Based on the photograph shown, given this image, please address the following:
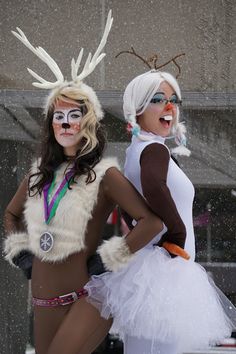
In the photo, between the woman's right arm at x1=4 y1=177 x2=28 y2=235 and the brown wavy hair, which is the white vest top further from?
the woman's right arm at x1=4 y1=177 x2=28 y2=235

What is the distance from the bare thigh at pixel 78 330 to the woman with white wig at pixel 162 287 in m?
0.04

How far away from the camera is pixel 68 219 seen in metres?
2.73

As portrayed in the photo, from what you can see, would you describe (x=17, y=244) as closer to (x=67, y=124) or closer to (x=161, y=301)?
(x=67, y=124)

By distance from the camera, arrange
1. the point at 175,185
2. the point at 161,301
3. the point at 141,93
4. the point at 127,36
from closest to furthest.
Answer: the point at 161,301
the point at 175,185
the point at 141,93
the point at 127,36

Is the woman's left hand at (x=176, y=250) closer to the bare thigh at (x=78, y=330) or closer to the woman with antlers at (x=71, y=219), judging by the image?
the woman with antlers at (x=71, y=219)

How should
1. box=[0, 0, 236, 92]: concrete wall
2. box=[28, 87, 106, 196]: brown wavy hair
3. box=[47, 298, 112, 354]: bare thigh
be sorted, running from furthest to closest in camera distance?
1. box=[0, 0, 236, 92]: concrete wall
2. box=[28, 87, 106, 196]: brown wavy hair
3. box=[47, 298, 112, 354]: bare thigh

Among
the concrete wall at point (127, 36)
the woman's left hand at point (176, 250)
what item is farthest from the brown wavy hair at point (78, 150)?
the concrete wall at point (127, 36)

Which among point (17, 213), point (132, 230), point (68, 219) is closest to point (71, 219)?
point (68, 219)

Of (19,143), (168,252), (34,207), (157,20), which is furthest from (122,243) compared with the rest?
(157,20)

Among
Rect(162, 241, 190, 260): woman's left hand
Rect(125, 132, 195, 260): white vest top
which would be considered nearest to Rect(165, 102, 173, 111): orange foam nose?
Rect(125, 132, 195, 260): white vest top

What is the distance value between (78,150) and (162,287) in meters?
0.61

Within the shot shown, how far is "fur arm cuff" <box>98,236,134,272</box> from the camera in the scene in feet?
8.78

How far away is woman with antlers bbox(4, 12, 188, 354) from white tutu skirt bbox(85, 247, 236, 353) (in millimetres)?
65

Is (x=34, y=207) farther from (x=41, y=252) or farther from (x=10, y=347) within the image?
(x=10, y=347)
